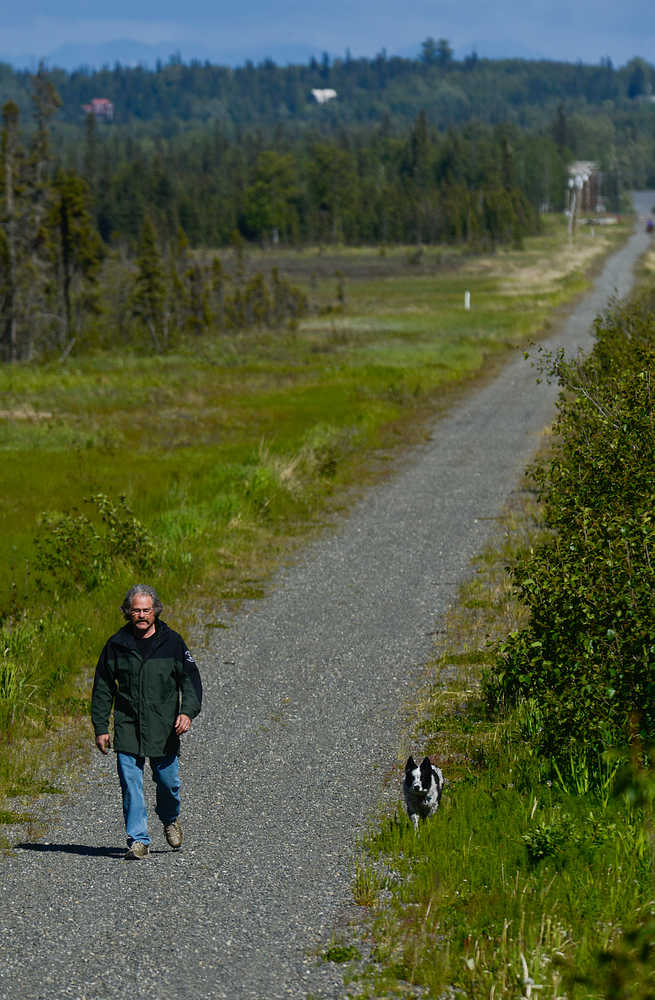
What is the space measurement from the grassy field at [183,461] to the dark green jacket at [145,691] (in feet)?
5.98

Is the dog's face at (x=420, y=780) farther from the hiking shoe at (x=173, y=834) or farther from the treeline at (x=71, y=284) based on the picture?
the treeline at (x=71, y=284)

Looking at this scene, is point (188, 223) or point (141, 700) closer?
point (141, 700)

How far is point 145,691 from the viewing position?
25.5ft

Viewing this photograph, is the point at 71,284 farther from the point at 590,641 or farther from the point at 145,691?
the point at 590,641

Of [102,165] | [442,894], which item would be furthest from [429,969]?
[102,165]

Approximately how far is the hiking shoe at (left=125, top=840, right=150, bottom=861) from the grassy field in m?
1.69

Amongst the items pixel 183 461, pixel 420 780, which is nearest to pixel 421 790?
pixel 420 780

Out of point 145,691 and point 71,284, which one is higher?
point 71,284

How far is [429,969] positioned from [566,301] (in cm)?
6080

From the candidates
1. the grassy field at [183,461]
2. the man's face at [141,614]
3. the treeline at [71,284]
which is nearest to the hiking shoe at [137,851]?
the man's face at [141,614]

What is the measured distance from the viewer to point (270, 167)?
184 metres

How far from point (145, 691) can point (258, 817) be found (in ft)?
4.80

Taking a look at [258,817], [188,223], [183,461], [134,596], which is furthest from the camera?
[188,223]

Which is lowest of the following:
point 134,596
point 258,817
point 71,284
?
point 258,817
